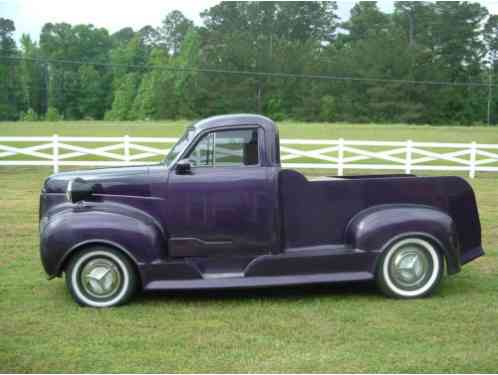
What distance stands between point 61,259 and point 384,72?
65.6m

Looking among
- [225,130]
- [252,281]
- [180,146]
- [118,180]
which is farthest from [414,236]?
[118,180]

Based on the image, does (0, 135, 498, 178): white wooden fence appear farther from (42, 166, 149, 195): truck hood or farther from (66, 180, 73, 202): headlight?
(66, 180, 73, 202): headlight

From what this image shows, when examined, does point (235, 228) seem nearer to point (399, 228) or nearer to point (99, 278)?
point (99, 278)

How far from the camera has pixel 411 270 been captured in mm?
7109

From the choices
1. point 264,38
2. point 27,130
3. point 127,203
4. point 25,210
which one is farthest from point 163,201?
point 264,38

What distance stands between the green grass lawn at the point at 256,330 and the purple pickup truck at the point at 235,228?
30 cm

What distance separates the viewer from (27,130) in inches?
1874

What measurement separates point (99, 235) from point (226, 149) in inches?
62.4

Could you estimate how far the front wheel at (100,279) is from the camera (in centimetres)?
677

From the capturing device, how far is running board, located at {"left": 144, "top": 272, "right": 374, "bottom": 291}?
22.2 feet

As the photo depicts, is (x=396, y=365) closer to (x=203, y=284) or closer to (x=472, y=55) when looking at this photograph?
(x=203, y=284)

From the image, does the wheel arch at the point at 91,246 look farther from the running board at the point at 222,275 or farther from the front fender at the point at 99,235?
the running board at the point at 222,275

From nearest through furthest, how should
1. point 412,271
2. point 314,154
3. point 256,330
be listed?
1. point 256,330
2. point 412,271
3. point 314,154

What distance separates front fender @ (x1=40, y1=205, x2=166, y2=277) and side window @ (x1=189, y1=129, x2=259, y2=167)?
2.93ft
